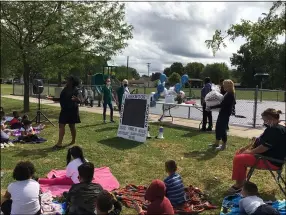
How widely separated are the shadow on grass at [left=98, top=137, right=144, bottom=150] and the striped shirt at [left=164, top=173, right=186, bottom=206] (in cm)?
439

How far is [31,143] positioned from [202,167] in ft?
16.2

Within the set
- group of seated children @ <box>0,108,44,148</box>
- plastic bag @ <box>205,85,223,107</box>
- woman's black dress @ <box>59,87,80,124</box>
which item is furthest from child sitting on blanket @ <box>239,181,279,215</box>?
group of seated children @ <box>0,108,44,148</box>

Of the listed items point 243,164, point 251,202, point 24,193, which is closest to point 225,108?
point 243,164

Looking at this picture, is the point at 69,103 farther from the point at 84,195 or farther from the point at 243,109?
the point at 243,109

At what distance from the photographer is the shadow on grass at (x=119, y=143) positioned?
9.57 m

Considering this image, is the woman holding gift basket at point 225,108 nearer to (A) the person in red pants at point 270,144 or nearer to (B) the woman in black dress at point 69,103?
(A) the person in red pants at point 270,144

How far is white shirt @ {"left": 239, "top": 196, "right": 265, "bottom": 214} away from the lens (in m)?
4.28

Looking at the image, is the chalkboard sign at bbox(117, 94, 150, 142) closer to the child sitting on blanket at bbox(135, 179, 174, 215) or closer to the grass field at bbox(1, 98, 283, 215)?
the grass field at bbox(1, 98, 283, 215)

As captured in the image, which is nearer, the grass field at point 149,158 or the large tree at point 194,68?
the grass field at point 149,158

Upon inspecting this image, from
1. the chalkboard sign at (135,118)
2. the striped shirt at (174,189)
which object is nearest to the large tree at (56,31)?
the chalkboard sign at (135,118)

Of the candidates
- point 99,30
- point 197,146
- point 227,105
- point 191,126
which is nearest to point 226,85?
point 227,105

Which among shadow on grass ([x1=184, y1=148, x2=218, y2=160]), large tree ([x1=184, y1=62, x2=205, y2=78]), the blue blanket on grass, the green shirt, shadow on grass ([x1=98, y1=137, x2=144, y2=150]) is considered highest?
large tree ([x1=184, y1=62, x2=205, y2=78])

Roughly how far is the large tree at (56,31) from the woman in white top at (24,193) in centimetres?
1162

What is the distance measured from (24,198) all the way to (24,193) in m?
0.06
